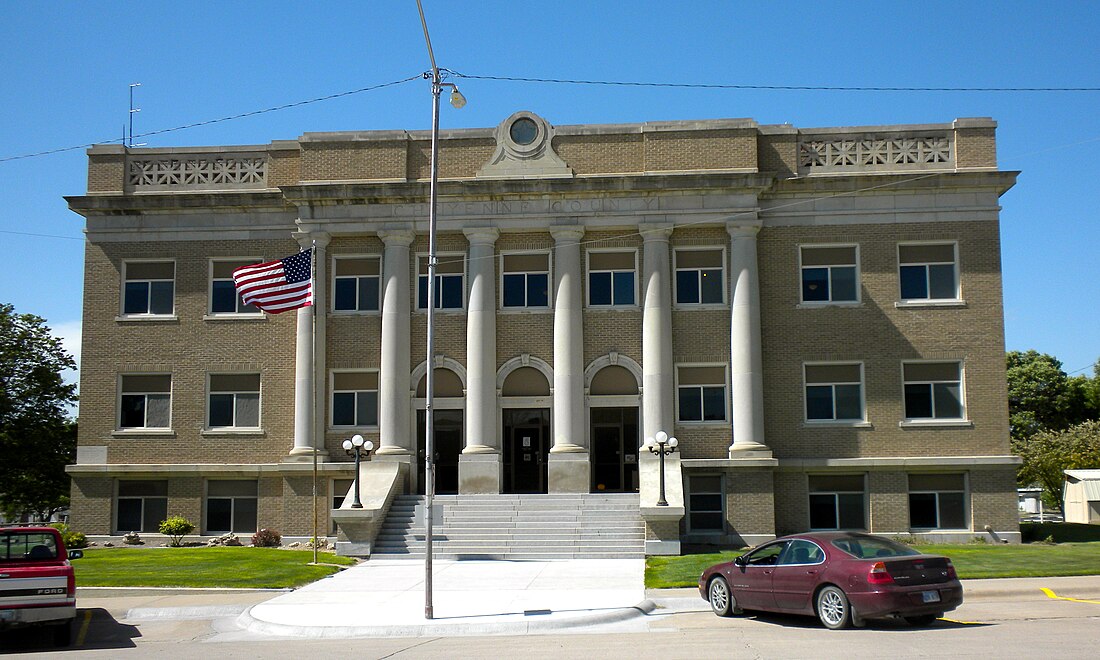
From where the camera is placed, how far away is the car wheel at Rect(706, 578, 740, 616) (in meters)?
18.2

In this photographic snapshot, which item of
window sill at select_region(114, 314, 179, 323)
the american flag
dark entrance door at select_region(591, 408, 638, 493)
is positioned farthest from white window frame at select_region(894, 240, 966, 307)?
window sill at select_region(114, 314, 179, 323)

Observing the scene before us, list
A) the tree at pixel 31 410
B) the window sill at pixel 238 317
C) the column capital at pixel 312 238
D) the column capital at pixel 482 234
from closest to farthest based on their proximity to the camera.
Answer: the column capital at pixel 482 234 → the column capital at pixel 312 238 → the window sill at pixel 238 317 → the tree at pixel 31 410

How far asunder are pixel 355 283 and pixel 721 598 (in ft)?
62.6

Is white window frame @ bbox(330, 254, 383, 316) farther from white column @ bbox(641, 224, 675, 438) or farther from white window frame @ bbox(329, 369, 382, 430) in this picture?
white column @ bbox(641, 224, 675, 438)

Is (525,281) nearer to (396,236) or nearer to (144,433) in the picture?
(396,236)

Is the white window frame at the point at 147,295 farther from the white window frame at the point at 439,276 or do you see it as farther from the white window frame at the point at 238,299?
the white window frame at the point at 439,276

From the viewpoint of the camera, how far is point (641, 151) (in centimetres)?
3316

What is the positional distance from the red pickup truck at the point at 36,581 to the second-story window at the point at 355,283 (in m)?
16.7

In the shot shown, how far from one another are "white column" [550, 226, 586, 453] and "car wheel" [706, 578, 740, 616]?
13450 mm

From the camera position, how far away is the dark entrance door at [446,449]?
3369 cm

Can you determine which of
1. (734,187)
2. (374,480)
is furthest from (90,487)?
(734,187)

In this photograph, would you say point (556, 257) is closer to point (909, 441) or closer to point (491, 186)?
point (491, 186)

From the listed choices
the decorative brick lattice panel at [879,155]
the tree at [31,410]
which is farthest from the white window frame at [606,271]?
the tree at [31,410]

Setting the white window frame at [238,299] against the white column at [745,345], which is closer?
the white column at [745,345]
